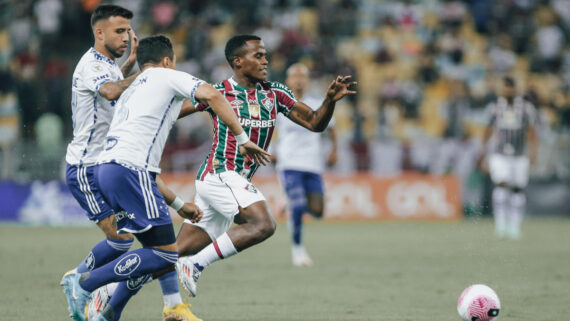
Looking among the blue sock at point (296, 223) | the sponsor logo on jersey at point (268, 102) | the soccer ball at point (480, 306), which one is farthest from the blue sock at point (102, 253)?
the blue sock at point (296, 223)

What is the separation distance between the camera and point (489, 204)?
20219 mm

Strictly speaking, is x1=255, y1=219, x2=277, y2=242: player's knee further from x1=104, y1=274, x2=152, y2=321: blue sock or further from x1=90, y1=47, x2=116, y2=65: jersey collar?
x1=90, y1=47, x2=116, y2=65: jersey collar

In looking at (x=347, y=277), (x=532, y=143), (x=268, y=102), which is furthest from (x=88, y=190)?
(x=532, y=143)

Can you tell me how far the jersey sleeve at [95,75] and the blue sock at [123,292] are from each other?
1.51m

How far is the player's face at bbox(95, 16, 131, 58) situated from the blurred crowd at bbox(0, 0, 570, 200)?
12126 mm

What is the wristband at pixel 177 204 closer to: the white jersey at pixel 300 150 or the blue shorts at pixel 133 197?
the blue shorts at pixel 133 197

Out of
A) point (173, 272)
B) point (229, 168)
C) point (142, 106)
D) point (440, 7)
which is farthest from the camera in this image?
point (440, 7)

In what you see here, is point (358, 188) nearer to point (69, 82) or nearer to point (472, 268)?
point (69, 82)

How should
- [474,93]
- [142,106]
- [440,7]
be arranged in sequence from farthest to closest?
[440,7] < [474,93] < [142,106]

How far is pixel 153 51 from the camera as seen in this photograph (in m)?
6.56

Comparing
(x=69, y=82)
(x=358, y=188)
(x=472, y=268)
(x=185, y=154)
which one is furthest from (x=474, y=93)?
(x=472, y=268)

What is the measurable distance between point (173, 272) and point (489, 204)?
14530mm

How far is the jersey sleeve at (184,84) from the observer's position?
605 cm

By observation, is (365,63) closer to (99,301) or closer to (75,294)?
(99,301)
